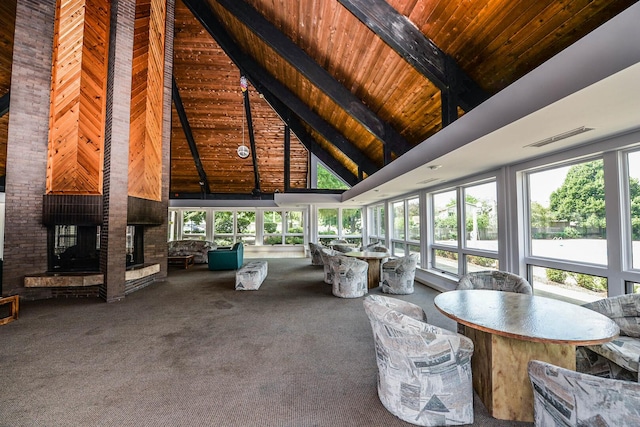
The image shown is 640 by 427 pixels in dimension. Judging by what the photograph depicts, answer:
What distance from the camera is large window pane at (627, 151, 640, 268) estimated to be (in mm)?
2752

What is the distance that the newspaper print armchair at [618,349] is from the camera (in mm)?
1832

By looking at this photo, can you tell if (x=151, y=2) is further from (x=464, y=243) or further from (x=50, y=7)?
(x=464, y=243)

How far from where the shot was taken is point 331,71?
19.3 ft

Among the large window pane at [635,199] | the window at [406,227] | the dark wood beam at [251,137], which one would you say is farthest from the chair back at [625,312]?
the dark wood beam at [251,137]

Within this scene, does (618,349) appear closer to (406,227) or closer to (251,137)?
(406,227)

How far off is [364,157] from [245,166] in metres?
5.24

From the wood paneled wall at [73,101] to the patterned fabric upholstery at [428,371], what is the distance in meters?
5.95

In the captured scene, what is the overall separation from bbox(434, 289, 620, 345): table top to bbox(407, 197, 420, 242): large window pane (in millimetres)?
4853

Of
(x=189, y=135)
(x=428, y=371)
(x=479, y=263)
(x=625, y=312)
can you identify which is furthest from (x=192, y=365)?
(x=189, y=135)

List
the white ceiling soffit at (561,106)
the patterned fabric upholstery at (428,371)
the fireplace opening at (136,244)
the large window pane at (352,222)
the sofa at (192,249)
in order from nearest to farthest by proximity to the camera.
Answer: the white ceiling soffit at (561,106)
the patterned fabric upholstery at (428,371)
the fireplace opening at (136,244)
the sofa at (192,249)
the large window pane at (352,222)

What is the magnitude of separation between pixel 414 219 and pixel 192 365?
6297 millimetres

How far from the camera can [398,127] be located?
592 cm

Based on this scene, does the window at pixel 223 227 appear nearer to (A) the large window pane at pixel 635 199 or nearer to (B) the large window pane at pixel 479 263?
(B) the large window pane at pixel 479 263

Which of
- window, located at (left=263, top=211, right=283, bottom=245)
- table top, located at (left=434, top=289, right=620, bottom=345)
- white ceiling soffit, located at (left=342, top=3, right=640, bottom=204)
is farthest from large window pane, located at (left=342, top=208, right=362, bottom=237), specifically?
table top, located at (left=434, top=289, right=620, bottom=345)
